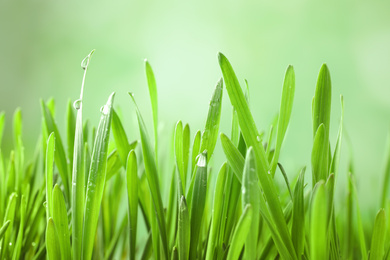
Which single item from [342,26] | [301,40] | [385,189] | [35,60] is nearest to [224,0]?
[301,40]

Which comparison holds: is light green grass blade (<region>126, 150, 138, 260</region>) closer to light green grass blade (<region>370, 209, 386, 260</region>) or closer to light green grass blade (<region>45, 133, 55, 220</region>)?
light green grass blade (<region>45, 133, 55, 220</region>)

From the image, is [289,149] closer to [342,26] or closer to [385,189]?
[342,26]

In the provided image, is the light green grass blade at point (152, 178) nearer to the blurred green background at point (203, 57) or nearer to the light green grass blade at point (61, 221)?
the light green grass blade at point (61, 221)

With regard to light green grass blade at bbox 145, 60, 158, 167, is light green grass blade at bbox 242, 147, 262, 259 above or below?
below

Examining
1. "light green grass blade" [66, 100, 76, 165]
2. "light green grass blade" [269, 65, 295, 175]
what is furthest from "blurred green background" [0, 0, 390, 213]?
A: "light green grass blade" [269, 65, 295, 175]

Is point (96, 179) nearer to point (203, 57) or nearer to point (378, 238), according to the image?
point (378, 238)

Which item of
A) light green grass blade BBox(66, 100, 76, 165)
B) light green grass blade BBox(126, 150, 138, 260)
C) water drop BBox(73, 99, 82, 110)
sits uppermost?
light green grass blade BBox(66, 100, 76, 165)
